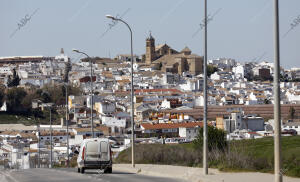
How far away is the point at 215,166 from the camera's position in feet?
87.0

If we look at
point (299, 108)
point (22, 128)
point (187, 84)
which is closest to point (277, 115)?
point (22, 128)

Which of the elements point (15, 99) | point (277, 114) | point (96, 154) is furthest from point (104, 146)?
point (15, 99)

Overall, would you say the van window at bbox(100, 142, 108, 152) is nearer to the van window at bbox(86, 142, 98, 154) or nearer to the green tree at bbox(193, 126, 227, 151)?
the van window at bbox(86, 142, 98, 154)

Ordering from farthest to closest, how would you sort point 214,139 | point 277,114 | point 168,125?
point 168,125, point 214,139, point 277,114

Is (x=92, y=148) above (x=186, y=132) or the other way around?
above

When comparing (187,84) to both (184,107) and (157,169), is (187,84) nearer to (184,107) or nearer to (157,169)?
(184,107)

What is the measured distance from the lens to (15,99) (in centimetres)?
15262

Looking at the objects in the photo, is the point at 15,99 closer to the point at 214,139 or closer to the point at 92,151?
the point at 214,139

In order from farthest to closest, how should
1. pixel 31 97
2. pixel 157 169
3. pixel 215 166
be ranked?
1. pixel 31 97
2. pixel 157 169
3. pixel 215 166

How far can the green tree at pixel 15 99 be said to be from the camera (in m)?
150

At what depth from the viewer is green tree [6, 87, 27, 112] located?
150 m

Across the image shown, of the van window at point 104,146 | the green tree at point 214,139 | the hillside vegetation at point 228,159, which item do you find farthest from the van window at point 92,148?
the green tree at point 214,139

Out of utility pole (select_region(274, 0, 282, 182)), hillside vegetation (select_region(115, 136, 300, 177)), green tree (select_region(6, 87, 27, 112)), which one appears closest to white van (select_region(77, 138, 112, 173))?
hillside vegetation (select_region(115, 136, 300, 177))

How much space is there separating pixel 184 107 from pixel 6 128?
35.3m
